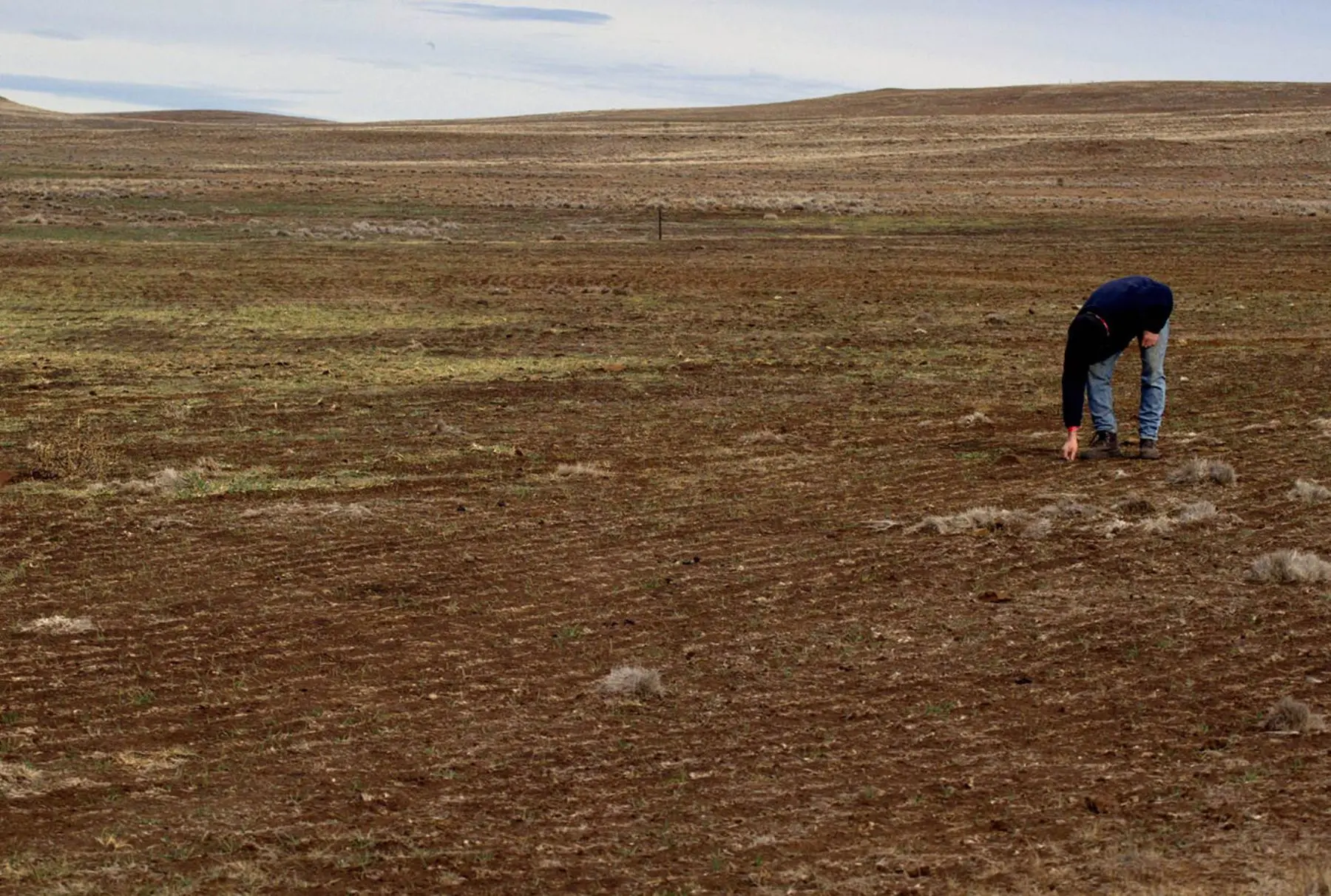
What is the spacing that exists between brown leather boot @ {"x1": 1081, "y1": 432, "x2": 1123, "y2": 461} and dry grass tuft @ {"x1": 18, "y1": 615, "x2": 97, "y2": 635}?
7619mm

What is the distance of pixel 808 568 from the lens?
9445mm

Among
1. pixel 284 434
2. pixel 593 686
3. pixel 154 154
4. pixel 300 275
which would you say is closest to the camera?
pixel 593 686

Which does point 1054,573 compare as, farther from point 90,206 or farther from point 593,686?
point 90,206

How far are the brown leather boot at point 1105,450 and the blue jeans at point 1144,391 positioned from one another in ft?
0.19

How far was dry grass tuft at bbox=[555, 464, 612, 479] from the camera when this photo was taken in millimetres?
12086

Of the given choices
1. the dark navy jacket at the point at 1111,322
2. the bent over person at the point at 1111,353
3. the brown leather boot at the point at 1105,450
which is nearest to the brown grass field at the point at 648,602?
the brown leather boot at the point at 1105,450

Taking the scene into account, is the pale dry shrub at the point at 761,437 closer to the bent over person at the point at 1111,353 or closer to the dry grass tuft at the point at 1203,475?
the bent over person at the point at 1111,353

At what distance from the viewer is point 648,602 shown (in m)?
8.85

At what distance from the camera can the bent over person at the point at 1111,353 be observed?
11.6 meters

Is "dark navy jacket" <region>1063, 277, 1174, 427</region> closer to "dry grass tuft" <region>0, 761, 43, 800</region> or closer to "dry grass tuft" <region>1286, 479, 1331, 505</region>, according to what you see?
"dry grass tuft" <region>1286, 479, 1331, 505</region>

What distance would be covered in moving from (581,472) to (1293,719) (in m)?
6.48

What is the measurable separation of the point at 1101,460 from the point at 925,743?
19.9 feet

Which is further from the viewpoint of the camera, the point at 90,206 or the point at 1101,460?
the point at 90,206

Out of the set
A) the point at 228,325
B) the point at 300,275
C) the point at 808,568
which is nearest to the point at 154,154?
the point at 300,275
